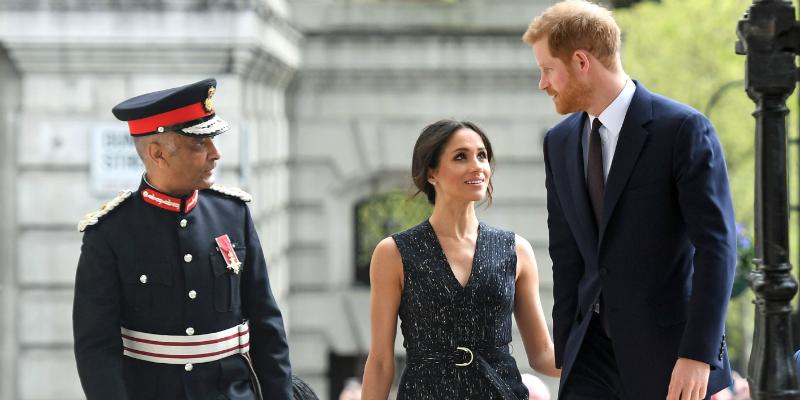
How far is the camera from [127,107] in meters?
5.57

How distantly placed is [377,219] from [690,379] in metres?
9.93

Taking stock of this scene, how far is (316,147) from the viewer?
1444cm

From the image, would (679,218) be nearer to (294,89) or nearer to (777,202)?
(777,202)

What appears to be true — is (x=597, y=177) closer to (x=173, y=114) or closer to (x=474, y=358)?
(x=474, y=358)

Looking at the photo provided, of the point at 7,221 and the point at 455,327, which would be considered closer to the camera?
the point at 455,327

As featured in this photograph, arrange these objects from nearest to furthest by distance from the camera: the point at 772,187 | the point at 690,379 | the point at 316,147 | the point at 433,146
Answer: the point at 772,187, the point at 690,379, the point at 433,146, the point at 316,147

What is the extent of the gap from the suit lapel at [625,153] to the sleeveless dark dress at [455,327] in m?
0.83

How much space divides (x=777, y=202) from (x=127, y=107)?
2.64m

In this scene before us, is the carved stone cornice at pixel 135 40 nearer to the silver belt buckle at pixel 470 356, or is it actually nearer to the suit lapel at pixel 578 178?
the silver belt buckle at pixel 470 356

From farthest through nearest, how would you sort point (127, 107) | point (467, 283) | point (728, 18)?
1. point (728, 18)
2. point (467, 283)
3. point (127, 107)

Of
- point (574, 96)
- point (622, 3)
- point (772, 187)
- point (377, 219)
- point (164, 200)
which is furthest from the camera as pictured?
point (622, 3)

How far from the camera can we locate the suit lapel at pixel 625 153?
521 cm

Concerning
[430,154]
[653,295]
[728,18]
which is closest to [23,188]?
[430,154]

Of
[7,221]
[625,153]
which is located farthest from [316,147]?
[625,153]
